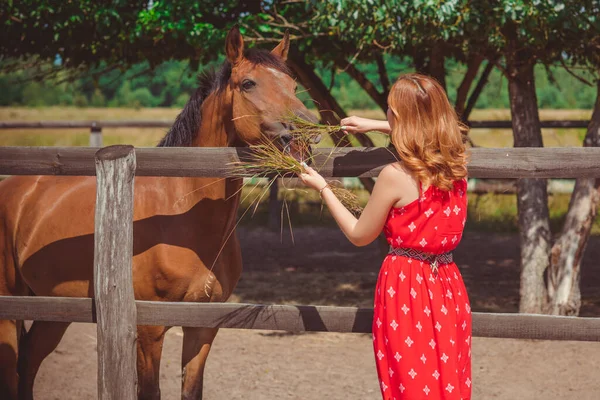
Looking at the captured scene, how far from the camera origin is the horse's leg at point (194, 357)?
156 inches

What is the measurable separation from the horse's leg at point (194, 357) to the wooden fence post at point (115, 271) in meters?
0.43

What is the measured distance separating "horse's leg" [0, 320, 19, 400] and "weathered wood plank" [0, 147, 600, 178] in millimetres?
1280

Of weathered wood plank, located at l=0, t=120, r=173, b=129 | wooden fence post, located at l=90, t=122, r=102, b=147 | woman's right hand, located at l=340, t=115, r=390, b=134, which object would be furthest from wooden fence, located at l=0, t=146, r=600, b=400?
weathered wood plank, located at l=0, t=120, r=173, b=129

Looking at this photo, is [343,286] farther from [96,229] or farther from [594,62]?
[96,229]

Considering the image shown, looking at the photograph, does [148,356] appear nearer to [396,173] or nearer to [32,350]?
[32,350]

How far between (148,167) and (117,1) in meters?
3.57

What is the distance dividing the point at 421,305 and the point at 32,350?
2891 millimetres

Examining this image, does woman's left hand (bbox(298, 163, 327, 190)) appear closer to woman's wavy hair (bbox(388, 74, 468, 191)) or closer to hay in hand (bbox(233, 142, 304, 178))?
hay in hand (bbox(233, 142, 304, 178))

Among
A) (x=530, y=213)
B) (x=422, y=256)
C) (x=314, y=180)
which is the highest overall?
(x=314, y=180)

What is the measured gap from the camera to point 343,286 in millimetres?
8633

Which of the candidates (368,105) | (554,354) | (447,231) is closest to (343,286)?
(554,354)

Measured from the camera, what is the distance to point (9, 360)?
180 inches

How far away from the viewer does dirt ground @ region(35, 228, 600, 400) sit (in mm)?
5387

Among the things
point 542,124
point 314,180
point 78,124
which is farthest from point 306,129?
point 78,124
